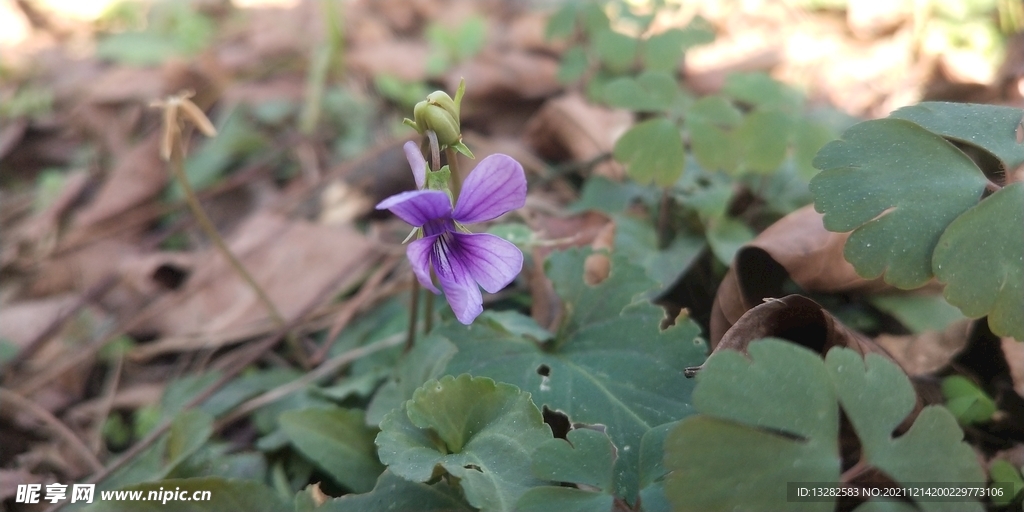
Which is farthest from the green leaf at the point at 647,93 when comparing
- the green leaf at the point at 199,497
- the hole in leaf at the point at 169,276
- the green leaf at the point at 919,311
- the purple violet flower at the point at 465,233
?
the hole in leaf at the point at 169,276

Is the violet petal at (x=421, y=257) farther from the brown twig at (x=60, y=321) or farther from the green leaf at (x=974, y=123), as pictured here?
the brown twig at (x=60, y=321)

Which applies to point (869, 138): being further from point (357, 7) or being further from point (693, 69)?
point (357, 7)

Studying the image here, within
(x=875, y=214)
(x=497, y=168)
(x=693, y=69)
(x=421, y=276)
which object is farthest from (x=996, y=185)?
(x=693, y=69)

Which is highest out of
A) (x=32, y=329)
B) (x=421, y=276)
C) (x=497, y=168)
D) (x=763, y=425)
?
(x=497, y=168)

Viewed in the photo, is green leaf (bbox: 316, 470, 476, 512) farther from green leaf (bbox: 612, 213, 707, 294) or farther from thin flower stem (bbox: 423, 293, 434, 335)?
green leaf (bbox: 612, 213, 707, 294)

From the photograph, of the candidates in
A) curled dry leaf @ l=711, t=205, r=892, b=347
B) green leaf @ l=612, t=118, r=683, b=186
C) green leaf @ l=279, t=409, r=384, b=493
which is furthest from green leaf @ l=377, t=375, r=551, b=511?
green leaf @ l=612, t=118, r=683, b=186

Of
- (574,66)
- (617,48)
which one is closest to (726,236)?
(617,48)
